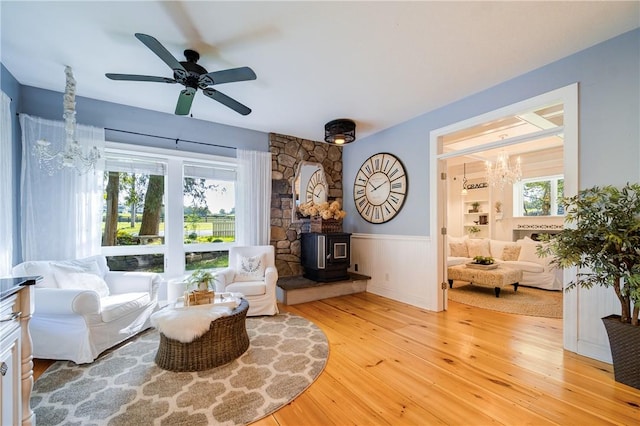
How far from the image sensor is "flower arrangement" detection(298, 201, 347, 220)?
4.27m

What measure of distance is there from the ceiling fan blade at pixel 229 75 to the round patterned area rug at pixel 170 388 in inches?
91.9

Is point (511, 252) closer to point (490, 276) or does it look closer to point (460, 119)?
point (490, 276)

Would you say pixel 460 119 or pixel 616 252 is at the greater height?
pixel 460 119

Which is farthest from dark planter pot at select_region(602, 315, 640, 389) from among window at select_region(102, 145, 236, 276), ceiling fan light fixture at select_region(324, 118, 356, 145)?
window at select_region(102, 145, 236, 276)

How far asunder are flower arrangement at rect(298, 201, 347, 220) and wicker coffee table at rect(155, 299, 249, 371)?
2.31 metres

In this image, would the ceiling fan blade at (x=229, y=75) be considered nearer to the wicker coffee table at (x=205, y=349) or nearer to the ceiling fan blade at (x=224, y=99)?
the ceiling fan blade at (x=224, y=99)

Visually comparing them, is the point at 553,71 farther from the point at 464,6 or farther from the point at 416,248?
the point at 416,248

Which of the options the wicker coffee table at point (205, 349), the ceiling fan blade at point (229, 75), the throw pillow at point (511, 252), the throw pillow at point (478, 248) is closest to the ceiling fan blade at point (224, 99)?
the ceiling fan blade at point (229, 75)

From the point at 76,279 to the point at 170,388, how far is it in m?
1.51

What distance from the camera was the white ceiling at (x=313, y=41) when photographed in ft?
6.02

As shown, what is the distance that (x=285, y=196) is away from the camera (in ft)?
14.9

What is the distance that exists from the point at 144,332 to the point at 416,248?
11.5 feet

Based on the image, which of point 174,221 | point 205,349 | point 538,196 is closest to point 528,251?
point 538,196

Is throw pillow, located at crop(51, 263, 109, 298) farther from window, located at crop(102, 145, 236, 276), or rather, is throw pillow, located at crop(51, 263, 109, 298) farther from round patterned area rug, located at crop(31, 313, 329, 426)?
window, located at crop(102, 145, 236, 276)
